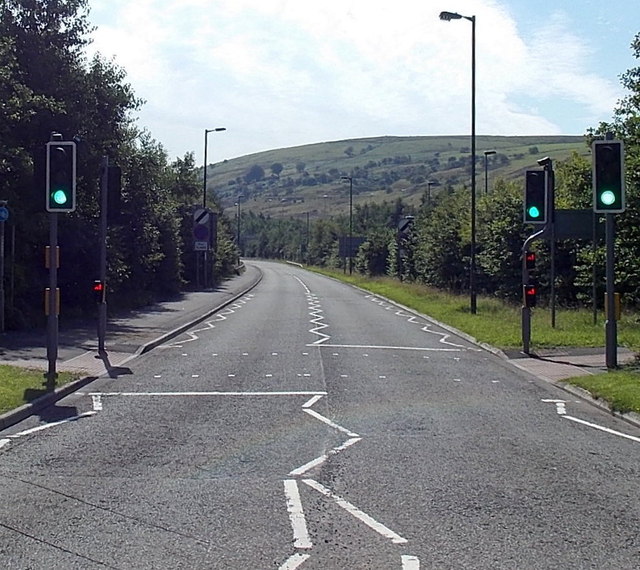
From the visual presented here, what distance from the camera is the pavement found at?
16.0 metres

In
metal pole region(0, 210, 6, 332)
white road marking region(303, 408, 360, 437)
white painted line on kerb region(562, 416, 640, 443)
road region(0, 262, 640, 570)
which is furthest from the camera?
metal pole region(0, 210, 6, 332)

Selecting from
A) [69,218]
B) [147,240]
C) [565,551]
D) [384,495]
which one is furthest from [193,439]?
[147,240]

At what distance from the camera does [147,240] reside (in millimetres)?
37938

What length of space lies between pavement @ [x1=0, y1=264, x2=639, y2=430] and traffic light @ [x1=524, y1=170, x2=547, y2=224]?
2.90 m

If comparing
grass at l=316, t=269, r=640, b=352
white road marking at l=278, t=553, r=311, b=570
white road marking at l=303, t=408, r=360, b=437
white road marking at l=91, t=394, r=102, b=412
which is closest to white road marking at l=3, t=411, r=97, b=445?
white road marking at l=91, t=394, r=102, b=412

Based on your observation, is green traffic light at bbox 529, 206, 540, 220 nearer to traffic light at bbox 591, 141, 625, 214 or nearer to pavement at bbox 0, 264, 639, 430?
pavement at bbox 0, 264, 639, 430

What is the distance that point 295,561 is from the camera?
6426 mm

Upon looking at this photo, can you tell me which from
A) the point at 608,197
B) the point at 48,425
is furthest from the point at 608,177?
the point at 48,425

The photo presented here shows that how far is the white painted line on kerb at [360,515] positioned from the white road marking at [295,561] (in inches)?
29.1

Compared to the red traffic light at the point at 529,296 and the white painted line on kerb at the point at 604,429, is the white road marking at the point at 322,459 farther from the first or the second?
the red traffic light at the point at 529,296

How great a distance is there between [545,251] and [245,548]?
3183cm

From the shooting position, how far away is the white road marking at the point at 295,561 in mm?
6293

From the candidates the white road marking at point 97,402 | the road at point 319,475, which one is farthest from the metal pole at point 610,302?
the white road marking at point 97,402

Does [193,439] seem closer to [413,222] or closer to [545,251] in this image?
[545,251]
